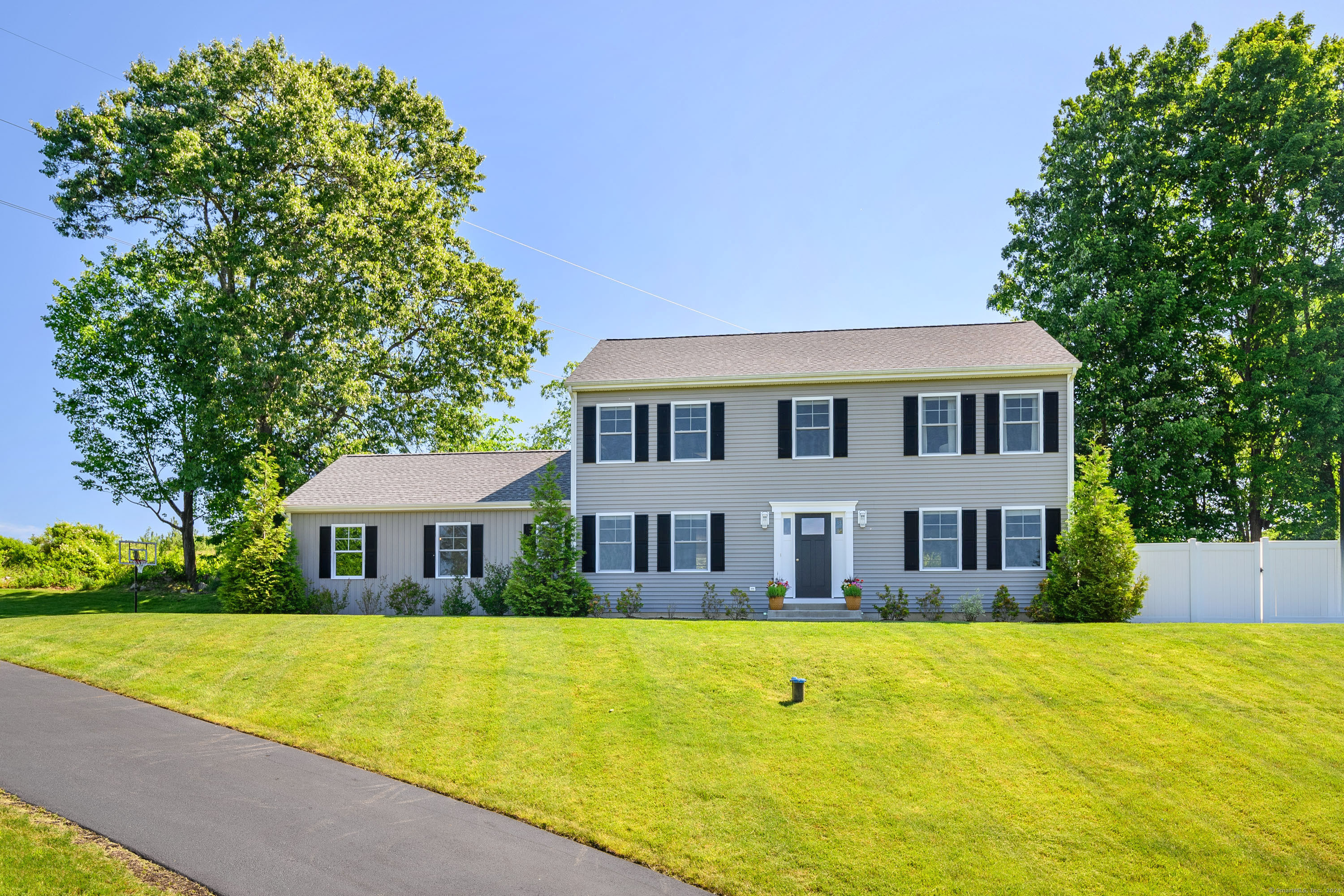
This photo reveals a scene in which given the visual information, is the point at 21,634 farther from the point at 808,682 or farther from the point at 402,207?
the point at 402,207

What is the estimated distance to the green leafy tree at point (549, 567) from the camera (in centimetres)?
1964

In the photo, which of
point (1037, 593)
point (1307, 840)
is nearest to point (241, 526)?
point (1037, 593)

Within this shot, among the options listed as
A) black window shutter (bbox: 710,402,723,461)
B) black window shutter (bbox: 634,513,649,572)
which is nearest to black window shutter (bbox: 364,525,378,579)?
black window shutter (bbox: 634,513,649,572)

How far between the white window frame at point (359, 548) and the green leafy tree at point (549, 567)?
4685mm

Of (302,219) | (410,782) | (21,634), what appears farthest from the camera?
(302,219)

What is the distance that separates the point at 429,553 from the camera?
22609mm

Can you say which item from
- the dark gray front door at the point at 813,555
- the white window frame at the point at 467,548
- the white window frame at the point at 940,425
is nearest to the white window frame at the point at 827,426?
the dark gray front door at the point at 813,555

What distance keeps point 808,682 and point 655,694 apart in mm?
2123

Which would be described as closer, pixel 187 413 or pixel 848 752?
pixel 848 752

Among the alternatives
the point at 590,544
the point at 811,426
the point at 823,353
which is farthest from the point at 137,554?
the point at 823,353

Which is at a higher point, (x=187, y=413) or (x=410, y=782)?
(x=187, y=413)

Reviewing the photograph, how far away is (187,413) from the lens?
29.8 meters

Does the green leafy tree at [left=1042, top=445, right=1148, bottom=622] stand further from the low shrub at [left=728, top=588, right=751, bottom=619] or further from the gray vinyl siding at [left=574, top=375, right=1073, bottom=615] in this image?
the low shrub at [left=728, top=588, right=751, bottom=619]

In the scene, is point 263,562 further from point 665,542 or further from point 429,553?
point 665,542
